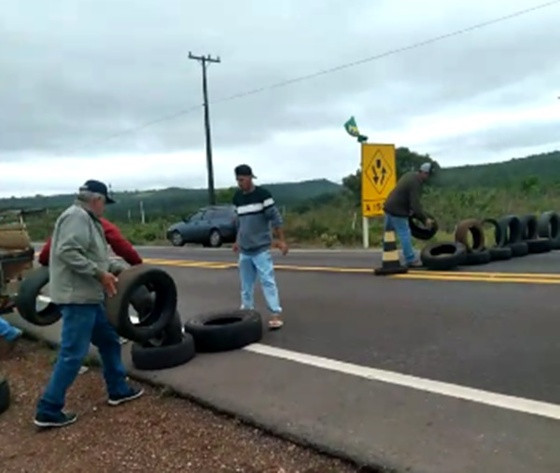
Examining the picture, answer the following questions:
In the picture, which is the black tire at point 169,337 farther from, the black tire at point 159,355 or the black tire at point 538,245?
the black tire at point 538,245

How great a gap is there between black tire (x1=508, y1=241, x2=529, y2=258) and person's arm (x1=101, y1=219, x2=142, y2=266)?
26.1ft

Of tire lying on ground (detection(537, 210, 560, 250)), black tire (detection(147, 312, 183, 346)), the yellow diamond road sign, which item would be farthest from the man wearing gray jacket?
the yellow diamond road sign

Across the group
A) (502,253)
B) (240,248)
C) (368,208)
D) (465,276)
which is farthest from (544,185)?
(240,248)

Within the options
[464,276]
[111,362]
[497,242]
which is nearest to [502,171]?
[497,242]

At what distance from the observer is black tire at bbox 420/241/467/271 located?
10234 mm

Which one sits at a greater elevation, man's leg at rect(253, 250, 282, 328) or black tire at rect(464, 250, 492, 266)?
man's leg at rect(253, 250, 282, 328)

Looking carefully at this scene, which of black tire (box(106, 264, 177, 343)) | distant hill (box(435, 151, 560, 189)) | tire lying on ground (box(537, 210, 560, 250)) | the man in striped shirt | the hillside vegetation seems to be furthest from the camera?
distant hill (box(435, 151, 560, 189))

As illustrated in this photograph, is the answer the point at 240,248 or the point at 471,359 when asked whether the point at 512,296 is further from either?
the point at 240,248

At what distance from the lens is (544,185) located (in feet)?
105

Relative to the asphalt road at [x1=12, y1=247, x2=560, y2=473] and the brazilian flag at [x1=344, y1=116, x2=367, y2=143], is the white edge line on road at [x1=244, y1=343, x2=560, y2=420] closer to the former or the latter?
the asphalt road at [x1=12, y1=247, x2=560, y2=473]

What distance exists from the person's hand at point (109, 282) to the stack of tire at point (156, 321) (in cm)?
23

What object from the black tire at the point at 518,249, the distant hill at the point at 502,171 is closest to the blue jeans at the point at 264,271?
the black tire at the point at 518,249

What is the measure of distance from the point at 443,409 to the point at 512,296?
4026 mm

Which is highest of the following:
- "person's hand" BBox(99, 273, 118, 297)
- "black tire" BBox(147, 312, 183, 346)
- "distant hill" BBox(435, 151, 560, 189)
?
"distant hill" BBox(435, 151, 560, 189)
